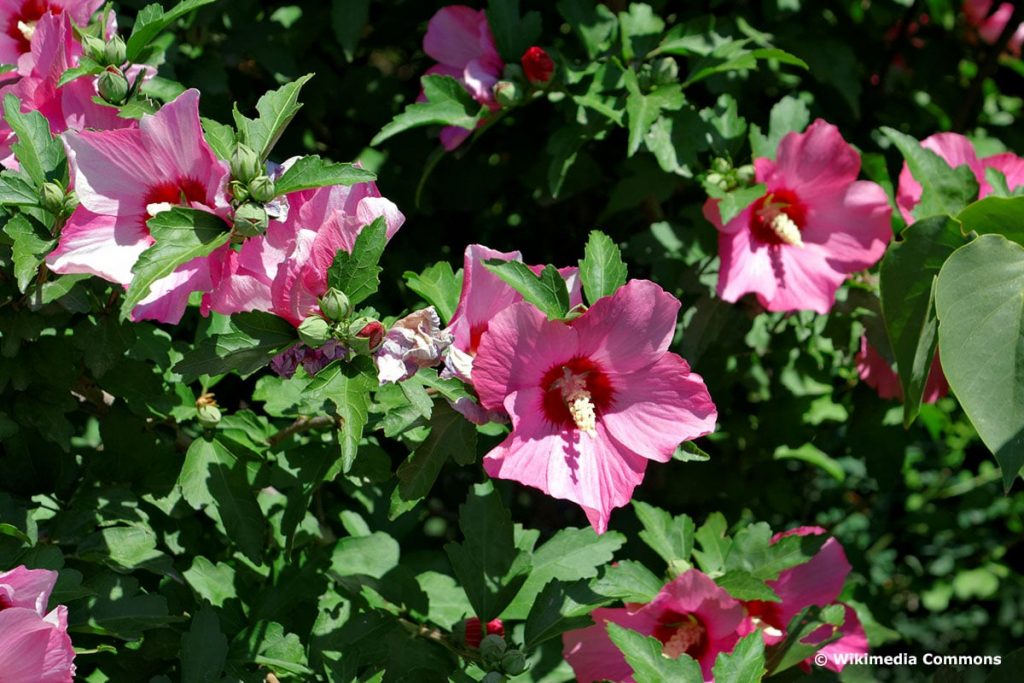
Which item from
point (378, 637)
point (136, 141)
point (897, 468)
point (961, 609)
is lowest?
point (961, 609)

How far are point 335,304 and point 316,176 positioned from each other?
0.49ft

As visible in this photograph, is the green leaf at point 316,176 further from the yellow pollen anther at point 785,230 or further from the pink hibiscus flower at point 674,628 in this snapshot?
the yellow pollen anther at point 785,230

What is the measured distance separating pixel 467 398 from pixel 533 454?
10 centimetres

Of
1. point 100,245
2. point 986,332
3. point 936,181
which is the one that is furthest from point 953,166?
point 100,245

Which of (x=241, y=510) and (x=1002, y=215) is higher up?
(x=1002, y=215)

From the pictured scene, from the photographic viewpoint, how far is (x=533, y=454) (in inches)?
50.6

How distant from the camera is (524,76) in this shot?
190 cm

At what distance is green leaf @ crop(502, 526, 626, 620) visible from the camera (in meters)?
1.66

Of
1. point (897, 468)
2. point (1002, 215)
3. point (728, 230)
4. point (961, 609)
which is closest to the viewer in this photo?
point (1002, 215)

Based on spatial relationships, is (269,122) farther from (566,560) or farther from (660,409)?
(566,560)

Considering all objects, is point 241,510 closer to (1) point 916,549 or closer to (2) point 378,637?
(2) point 378,637

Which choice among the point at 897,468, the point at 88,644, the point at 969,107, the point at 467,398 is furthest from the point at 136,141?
the point at 969,107

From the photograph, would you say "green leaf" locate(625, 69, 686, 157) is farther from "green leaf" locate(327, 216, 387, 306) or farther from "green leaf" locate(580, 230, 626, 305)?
"green leaf" locate(327, 216, 387, 306)

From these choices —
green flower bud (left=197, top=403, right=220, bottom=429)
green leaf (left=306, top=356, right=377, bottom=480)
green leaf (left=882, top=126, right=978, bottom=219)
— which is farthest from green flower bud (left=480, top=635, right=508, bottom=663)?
green leaf (left=882, top=126, right=978, bottom=219)
